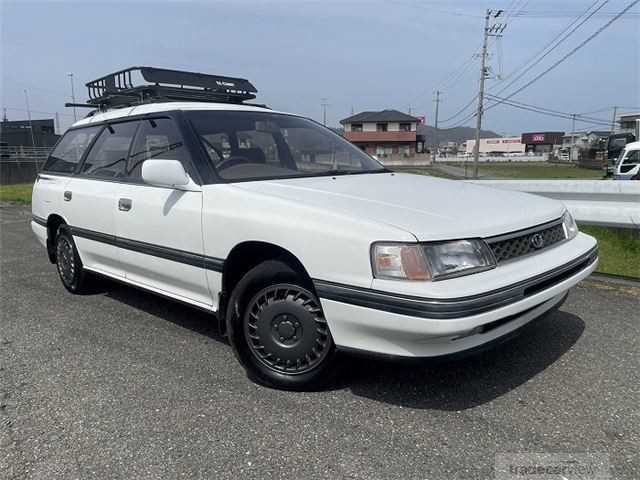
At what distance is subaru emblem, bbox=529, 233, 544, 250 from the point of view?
8.58 feet

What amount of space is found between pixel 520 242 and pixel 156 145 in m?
2.53

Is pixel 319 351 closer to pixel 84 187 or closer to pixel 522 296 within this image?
pixel 522 296

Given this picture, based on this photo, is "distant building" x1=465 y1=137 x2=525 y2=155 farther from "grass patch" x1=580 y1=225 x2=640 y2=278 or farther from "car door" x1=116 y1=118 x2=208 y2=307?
"car door" x1=116 y1=118 x2=208 y2=307

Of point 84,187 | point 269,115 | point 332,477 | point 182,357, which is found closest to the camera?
point 332,477

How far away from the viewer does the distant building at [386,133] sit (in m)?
68.2

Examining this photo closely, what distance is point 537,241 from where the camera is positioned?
2.65 m

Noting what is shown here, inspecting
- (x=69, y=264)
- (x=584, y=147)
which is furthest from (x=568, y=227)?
(x=584, y=147)

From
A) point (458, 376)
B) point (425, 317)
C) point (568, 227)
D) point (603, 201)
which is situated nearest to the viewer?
point (425, 317)

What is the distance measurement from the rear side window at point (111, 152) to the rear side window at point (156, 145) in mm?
115

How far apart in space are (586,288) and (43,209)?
5.21 meters

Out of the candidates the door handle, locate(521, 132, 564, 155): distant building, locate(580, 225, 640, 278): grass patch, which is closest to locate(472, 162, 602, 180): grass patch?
locate(580, 225, 640, 278): grass patch

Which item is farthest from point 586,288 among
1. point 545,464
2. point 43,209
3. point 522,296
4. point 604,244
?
point 43,209

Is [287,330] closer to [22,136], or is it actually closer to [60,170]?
[60,170]

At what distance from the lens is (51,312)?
4.11 meters
